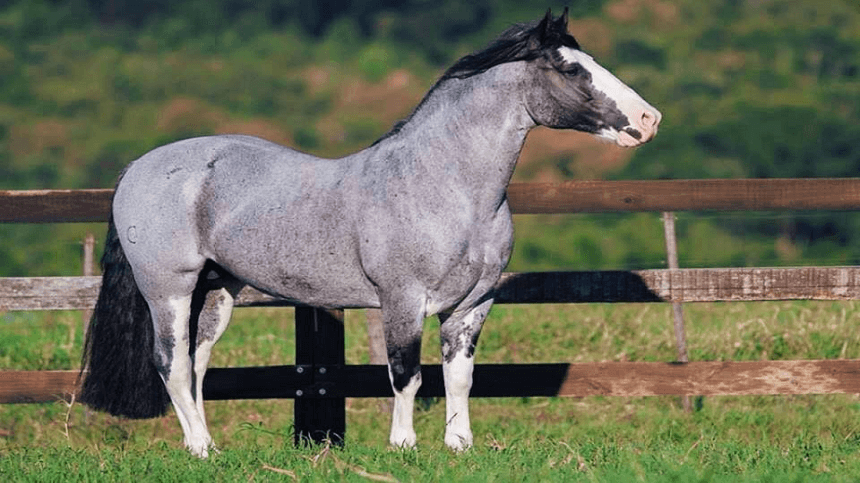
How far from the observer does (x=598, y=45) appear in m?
35.6

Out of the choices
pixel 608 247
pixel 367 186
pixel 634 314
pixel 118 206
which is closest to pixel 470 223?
pixel 367 186

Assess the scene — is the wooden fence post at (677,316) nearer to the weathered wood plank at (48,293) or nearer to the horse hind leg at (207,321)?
the horse hind leg at (207,321)

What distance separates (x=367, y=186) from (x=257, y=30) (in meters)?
34.8

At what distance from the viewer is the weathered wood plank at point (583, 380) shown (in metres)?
7.31

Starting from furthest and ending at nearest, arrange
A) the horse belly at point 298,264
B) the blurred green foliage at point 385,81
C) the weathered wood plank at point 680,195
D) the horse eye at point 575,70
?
the blurred green foliage at point 385,81, the weathered wood plank at point 680,195, the horse belly at point 298,264, the horse eye at point 575,70

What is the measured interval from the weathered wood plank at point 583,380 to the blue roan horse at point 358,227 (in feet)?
1.83

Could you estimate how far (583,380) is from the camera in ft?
24.2

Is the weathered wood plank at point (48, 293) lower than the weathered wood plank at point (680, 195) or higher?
lower

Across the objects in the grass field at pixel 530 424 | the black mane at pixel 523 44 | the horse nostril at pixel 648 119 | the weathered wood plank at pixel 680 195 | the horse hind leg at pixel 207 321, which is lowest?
the grass field at pixel 530 424

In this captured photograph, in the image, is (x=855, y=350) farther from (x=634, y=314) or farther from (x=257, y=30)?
(x=257, y=30)

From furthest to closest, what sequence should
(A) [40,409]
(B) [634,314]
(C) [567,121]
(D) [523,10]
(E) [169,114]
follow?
(D) [523,10] < (E) [169,114] < (B) [634,314] < (A) [40,409] < (C) [567,121]

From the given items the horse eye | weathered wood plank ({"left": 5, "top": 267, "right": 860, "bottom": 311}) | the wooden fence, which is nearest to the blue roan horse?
the horse eye

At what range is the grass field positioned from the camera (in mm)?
5754

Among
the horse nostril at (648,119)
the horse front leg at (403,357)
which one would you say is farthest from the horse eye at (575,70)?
the horse front leg at (403,357)
